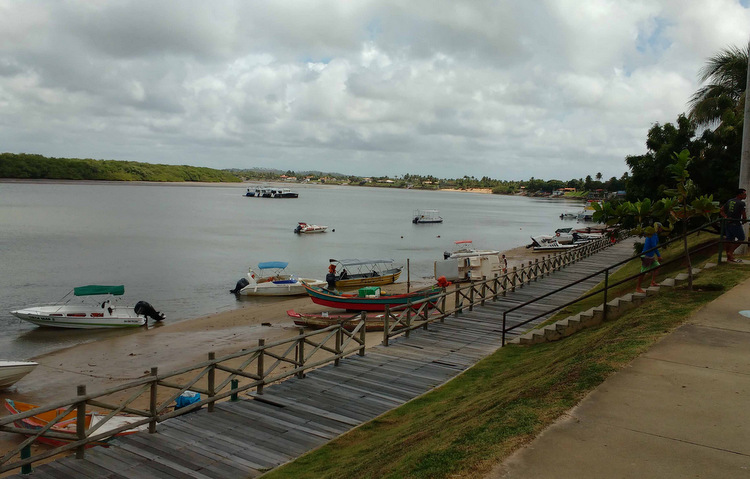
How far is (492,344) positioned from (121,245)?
195ft

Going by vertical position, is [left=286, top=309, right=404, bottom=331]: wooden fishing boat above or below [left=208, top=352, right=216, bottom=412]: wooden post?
below

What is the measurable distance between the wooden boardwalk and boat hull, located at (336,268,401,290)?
26222 mm

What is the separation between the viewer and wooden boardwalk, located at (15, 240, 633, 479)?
328 inches

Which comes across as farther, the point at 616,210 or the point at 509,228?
the point at 509,228

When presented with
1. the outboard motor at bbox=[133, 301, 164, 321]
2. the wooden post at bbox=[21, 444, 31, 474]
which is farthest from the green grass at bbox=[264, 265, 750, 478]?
the outboard motor at bbox=[133, 301, 164, 321]

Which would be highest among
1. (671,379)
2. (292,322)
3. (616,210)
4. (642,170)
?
(642,170)

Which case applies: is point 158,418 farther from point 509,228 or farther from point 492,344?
point 509,228

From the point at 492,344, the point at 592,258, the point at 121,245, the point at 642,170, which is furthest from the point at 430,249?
the point at 492,344

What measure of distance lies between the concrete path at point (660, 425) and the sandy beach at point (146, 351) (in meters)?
15.6

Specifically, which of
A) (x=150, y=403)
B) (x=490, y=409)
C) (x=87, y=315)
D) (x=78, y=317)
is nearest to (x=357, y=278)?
(x=87, y=315)

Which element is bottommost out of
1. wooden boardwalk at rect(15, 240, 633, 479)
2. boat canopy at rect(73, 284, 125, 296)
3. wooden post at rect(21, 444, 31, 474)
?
boat canopy at rect(73, 284, 125, 296)

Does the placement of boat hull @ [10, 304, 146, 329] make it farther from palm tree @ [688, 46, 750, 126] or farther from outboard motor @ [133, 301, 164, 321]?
palm tree @ [688, 46, 750, 126]

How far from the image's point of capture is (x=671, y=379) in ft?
25.9

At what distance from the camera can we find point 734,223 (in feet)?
52.2
